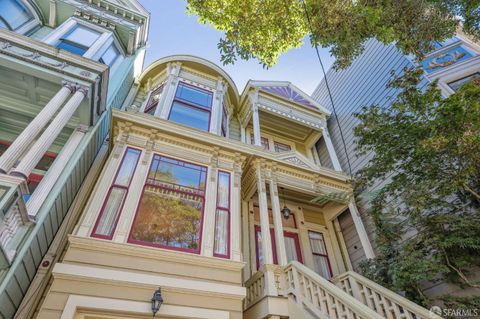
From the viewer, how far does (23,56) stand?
4953 millimetres

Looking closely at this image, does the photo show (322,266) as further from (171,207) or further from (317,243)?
(171,207)

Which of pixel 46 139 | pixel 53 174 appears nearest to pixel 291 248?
pixel 53 174

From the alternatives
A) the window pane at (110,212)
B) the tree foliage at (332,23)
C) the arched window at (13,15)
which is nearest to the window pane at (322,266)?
the tree foliage at (332,23)

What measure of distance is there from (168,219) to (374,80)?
8.35 m

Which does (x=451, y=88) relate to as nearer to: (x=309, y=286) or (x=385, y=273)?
(x=385, y=273)

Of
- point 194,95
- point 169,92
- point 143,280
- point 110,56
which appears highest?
point 194,95

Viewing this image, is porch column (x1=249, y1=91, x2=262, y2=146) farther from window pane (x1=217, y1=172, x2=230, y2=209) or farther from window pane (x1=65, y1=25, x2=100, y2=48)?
window pane (x1=65, y1=25, x2=100, y2=48)

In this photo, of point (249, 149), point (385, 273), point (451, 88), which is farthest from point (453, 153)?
point (249, 149)

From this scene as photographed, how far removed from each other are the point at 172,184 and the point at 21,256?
A: 275cm

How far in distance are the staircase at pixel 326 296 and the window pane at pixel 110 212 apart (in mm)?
3166

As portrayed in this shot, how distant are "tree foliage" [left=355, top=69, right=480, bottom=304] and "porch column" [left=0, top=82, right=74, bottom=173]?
6.38m

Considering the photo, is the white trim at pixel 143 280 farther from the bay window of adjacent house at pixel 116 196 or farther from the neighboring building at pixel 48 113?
the neighboring building at pixel 48 113

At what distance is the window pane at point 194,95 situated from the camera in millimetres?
7948

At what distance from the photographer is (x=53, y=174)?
15.3 feet
